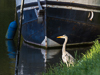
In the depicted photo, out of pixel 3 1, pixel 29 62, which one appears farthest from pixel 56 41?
pixel 3 1

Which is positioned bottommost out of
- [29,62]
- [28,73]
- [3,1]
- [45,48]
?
[3,1]

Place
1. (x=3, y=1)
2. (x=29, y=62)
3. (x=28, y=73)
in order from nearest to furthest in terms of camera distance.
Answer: (x=28, y=73), (x=29, y=62), (x=3, y=1)

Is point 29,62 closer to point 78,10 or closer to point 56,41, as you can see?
point 56,41

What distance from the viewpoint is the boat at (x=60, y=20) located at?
42.5 feet

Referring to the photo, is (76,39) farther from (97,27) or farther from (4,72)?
(4,72)

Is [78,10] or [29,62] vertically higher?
[78,10]

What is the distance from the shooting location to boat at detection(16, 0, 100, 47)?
12953 mm

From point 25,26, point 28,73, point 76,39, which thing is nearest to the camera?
point 28,73

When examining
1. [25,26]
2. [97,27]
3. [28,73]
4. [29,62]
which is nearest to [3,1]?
[25,26]

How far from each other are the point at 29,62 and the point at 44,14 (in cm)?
396

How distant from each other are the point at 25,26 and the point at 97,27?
4.30 metres

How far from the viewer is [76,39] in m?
14.0

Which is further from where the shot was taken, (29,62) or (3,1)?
(3,1)

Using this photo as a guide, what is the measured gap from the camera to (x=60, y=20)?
13148 millimetres
